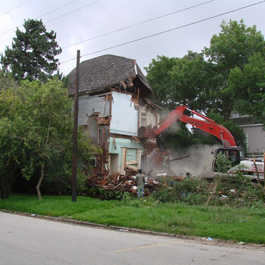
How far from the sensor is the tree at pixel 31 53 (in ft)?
78.0

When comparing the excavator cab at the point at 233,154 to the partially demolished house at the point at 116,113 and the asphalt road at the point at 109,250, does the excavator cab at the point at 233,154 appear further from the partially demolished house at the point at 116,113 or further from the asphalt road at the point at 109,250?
the asphalt road at the point at 109,250

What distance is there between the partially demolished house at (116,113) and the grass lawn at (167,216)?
7.55 metres

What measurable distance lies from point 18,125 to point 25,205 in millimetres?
3919

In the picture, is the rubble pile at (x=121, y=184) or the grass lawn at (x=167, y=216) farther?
the rubble pile at (x=121, y=184)

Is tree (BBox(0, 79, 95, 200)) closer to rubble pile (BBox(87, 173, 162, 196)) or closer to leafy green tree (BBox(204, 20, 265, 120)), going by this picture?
rubble pile (BBox(87, 173, 162, 196))

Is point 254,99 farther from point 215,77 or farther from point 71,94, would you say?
point 71,94

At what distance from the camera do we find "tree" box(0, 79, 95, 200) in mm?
15078

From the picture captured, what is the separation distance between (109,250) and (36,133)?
9720 millimetres

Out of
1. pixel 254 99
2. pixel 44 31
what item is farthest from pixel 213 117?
pixel 44 31

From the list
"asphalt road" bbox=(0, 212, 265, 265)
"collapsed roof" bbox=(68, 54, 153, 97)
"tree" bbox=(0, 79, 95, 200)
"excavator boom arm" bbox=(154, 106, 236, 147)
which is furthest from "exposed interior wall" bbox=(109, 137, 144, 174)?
"asphalt road" bbox=(0, 212, 265, 265)

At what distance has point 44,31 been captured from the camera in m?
24.5

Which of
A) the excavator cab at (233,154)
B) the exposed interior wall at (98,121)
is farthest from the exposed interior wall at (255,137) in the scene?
the exposed interior wall at (98,121)

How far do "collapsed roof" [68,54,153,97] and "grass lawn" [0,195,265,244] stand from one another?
1085 cm

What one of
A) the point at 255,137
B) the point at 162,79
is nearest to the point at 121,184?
the point at 162,79
